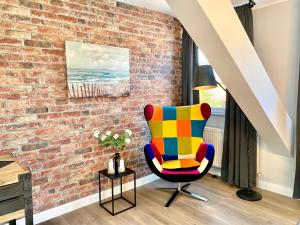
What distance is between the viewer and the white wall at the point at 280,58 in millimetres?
2652

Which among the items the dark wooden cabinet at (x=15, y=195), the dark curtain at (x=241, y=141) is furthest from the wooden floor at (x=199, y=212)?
the dark wooden cabinet at (x=15, y=195)

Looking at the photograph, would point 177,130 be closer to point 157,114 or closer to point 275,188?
point 157,114

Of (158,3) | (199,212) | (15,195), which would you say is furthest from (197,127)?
(15,195)

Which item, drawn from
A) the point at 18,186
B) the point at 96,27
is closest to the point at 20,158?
the point at 18,186

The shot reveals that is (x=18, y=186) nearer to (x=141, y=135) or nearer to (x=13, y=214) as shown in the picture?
(x=13, y=214)

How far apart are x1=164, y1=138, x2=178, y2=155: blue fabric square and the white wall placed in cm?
109

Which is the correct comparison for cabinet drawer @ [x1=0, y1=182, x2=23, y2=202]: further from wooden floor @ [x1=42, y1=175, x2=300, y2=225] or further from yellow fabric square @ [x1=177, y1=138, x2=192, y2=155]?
yellow fabric square @ [x1=177, y1=138, x2=192, y2=155]

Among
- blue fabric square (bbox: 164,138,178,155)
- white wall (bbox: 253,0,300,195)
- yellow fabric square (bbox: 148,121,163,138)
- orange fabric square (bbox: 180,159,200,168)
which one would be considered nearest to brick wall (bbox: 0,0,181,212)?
yellow fabric square (bbox: 148,121,163,138)

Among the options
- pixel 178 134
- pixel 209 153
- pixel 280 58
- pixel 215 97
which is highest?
pixel 280 58

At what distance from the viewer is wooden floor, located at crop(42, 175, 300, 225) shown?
232 cm

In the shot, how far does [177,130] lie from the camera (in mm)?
2986

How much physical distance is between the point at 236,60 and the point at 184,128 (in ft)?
4.05

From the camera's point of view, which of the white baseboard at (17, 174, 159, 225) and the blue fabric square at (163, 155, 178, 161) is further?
the blue fabric square at (163, 155, 178, 161)

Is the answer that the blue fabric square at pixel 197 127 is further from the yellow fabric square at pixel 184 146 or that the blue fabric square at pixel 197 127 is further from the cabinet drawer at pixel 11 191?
the cabinet drawer at pixel 11 191
